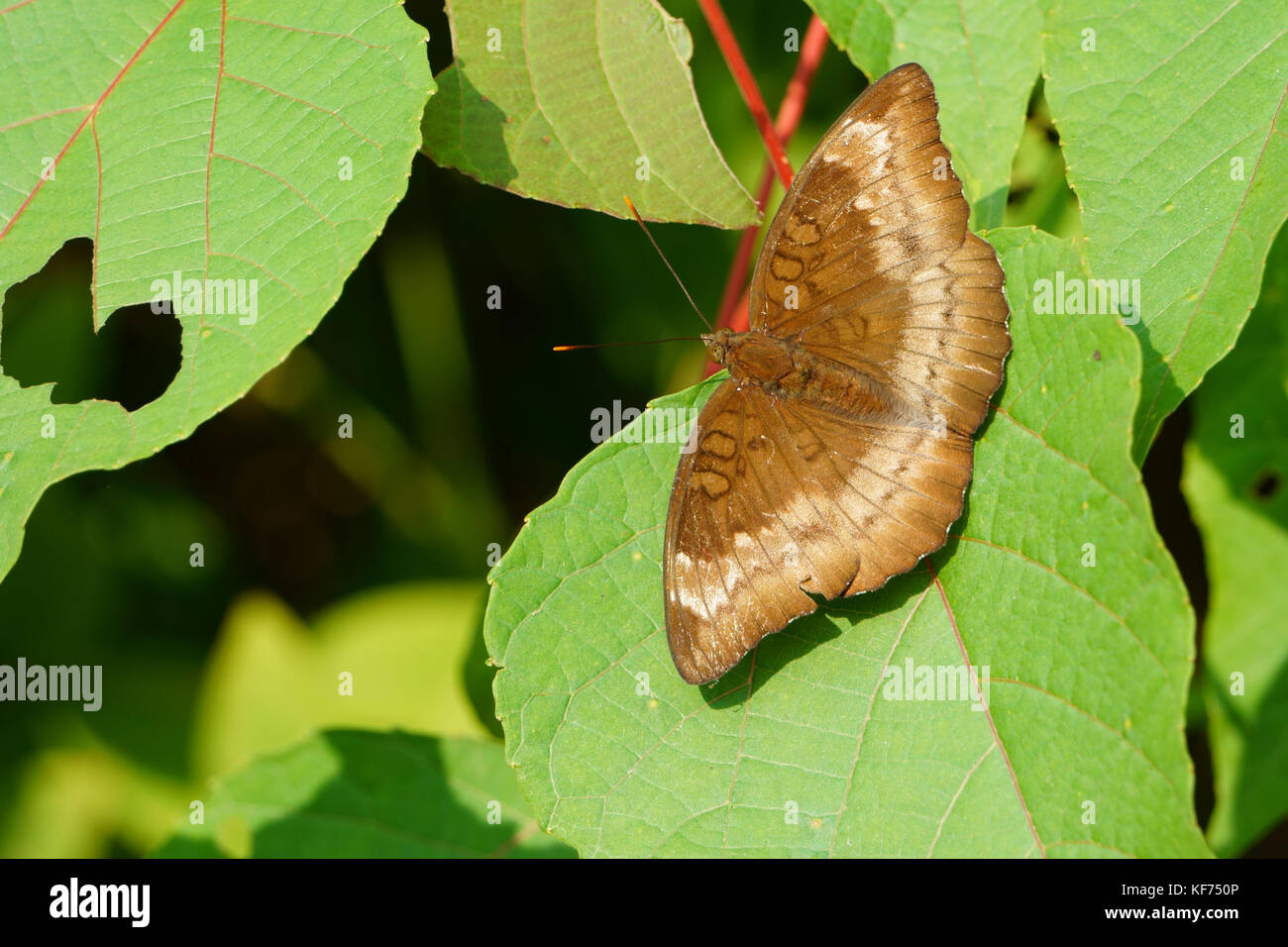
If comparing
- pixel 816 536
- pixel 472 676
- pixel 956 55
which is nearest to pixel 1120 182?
pixel 956 55

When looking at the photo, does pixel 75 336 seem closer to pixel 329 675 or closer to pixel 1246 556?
pixel 329 675

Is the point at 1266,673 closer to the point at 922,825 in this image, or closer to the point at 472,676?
the point at 922,825

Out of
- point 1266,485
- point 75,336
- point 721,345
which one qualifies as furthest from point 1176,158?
point 75,336

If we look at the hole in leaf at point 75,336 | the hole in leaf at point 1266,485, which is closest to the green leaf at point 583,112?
the hole in leaf at point 75,336

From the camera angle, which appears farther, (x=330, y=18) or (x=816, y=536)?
(x=816, y=536)

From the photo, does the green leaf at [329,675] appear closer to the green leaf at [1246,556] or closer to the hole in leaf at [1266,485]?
the green leaf at [1246,556]

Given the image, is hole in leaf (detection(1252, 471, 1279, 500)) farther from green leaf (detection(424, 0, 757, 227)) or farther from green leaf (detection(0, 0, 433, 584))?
green leaf (detection(0, 0, 433, 584))

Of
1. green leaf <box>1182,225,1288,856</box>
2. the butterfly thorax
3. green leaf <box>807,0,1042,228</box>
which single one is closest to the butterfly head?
the butterfly thorax
